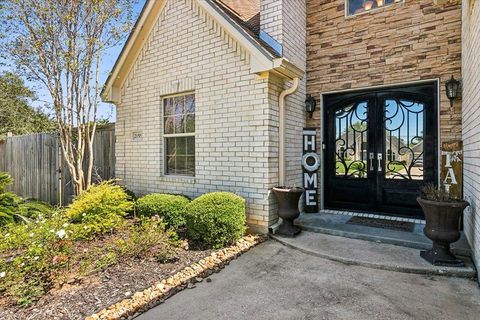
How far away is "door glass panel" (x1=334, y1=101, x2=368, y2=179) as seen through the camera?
543cm

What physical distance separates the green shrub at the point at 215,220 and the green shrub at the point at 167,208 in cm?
48

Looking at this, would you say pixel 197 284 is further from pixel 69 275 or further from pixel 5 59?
pixel 5 59

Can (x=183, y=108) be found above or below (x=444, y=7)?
below

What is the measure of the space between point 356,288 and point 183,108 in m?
4.52

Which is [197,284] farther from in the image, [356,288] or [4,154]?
[4,154]

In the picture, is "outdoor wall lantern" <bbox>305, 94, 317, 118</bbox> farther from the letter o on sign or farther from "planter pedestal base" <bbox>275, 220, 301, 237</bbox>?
"planter pedestal base" <bbox>275, 220, 301, 237</bbox>

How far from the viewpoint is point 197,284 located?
9.99 feet

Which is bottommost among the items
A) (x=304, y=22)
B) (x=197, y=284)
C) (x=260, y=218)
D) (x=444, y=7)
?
(x=197, y=284)

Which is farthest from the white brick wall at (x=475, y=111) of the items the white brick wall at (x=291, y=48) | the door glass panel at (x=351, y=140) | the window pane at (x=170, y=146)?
the window pane at (x=170, y=146)

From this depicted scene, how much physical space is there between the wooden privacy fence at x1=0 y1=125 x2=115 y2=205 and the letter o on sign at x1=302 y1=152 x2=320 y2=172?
491 cm

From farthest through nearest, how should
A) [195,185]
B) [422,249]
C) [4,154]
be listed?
[4,154] < [195,185] < [422,249]

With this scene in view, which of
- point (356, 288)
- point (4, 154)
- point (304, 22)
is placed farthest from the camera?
point (4, 154)

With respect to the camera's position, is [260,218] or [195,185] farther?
[195,185]

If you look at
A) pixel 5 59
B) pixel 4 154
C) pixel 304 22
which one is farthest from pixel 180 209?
pixel 4 154
